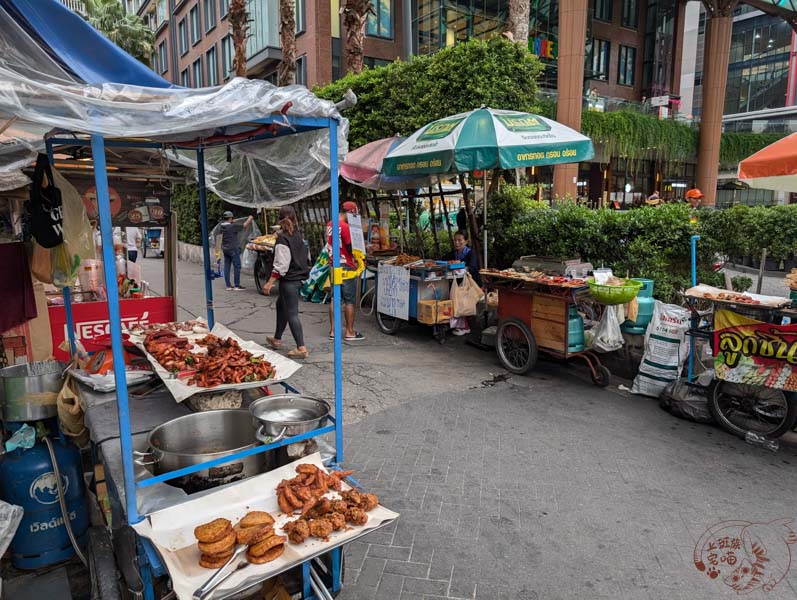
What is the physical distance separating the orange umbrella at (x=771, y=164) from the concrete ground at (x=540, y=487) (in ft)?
8.57

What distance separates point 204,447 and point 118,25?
32.7m

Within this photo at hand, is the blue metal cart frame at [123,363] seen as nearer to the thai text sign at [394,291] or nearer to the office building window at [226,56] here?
the thai text sign at [394,291]

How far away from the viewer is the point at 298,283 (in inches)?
289

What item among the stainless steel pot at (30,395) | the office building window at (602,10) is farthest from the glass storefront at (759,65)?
the stainless steel pot at (30,395)

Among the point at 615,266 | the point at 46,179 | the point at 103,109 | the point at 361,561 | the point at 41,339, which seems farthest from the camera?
the point at 615,266

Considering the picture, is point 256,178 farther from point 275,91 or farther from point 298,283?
point 298,283

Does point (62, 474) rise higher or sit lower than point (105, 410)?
lower

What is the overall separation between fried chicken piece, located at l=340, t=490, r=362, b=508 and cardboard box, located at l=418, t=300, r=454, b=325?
5.29 m

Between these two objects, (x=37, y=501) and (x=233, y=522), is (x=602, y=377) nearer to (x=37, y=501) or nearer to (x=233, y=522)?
(x=233, y=522)

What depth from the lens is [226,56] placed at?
31.0 m

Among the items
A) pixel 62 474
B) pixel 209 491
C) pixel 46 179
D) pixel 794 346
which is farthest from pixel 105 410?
pixel 794 346

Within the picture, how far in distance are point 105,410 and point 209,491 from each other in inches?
50.5

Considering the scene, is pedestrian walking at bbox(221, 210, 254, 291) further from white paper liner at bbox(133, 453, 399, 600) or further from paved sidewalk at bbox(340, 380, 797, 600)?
white paper liner at bbox(133, 453, 399, 600)

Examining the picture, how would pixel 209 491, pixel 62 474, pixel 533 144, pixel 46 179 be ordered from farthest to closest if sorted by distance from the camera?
pixel 533 144
pixel 46 179
pixel 62 474
pixel 209 491
